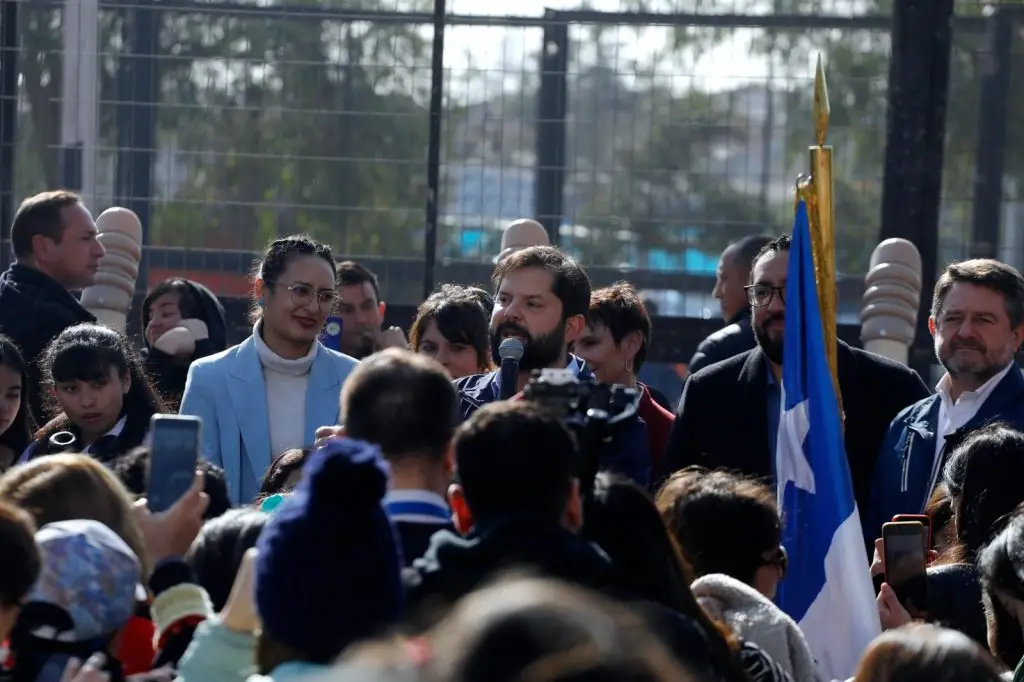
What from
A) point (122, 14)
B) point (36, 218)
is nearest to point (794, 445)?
point (36, 218)

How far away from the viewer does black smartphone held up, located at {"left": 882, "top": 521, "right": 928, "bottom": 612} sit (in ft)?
13.4

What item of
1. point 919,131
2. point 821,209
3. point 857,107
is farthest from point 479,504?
point 857,107

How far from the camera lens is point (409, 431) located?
3383mm

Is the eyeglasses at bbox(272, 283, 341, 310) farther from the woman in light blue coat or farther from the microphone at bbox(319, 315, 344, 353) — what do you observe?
the microphone at bbox(319, 315, 344, 353)

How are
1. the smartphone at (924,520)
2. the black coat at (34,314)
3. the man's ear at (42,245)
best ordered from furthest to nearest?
the man's ear at (42,245) < the black coat at (34,314) < the smartphone at (924,520)

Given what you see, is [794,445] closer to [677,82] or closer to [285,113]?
[677,82]

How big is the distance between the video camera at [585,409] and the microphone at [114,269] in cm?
508

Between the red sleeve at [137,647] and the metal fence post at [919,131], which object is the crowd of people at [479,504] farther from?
the metal fence post at [919,131]

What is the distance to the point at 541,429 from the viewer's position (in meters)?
3.13

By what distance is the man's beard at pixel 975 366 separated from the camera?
5438 millimetres

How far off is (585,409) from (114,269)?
5228 mm

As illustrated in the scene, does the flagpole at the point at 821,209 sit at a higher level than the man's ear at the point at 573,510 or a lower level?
higher

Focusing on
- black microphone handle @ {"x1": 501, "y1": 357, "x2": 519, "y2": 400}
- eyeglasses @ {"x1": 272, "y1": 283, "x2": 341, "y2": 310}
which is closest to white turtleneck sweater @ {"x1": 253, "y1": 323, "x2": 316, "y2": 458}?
eyeglasses @ {"x1": 272, "y1": 283, "x2": 341, "y2": 310}

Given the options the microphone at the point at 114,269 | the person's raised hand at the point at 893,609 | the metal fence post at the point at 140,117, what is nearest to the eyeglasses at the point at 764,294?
the person's raised hand at the point at 893,609
